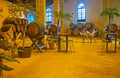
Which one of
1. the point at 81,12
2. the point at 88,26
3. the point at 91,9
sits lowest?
the point at 88,26

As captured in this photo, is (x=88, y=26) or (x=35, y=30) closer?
(x=35, y=30)

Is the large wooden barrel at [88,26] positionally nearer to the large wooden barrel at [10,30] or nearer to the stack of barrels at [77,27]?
the stack of barrels at [77,27]

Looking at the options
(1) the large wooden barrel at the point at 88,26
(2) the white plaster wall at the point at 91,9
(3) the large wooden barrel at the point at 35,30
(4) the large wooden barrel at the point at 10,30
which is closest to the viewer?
(3) the large wooden barrel at the point at 35,30

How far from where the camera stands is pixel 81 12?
697 inches

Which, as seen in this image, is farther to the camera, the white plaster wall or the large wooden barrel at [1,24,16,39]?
the white plaster wall

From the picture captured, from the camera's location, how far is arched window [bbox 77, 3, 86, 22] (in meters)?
17.6

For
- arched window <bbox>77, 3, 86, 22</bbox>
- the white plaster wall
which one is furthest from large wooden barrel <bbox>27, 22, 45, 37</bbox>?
arched window <bbox>77, 3, 86, 22</bbox>

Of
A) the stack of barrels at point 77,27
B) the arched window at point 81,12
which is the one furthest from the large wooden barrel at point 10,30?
the arched window at point 81,12

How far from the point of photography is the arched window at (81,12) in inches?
693

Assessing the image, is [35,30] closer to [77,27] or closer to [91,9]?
[77,27]

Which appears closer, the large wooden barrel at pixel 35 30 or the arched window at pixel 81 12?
the large wooden barrel at pixel 35 30

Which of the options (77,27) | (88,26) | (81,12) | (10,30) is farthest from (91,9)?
(10,30)

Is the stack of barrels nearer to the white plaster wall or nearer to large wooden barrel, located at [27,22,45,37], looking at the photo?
the white plaster wall

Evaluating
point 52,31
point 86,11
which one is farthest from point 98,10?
point 52,31
